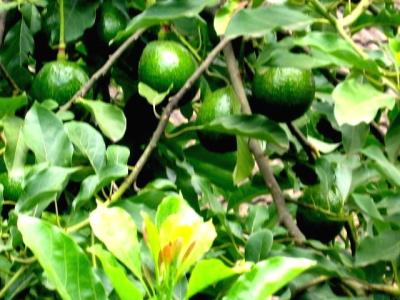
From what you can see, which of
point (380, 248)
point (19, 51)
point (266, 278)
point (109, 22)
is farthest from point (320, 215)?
point (266, 278)

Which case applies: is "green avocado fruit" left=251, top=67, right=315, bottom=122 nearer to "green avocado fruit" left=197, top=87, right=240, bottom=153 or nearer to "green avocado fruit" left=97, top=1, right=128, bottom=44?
"green avocado fruit" left=197, top=87, right=240, bottom=153

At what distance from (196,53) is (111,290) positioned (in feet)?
1.82

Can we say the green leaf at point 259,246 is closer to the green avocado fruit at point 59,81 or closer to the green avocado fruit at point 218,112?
the green avocado fruit at point 218,112

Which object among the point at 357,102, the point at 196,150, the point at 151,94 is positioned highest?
the point at 357,102

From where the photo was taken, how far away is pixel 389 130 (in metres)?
1.21

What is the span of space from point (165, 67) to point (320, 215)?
31 cm

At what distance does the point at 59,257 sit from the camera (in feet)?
2.51

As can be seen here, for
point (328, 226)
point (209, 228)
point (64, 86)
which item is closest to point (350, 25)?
point (328, 226)

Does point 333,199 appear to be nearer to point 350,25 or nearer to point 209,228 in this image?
point 350,25

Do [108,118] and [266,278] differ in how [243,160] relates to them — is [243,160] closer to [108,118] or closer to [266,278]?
[108,118]

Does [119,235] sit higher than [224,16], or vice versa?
[119,235]

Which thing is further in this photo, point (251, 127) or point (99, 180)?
point (251, 127)

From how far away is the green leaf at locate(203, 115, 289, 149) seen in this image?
1240 millimetres

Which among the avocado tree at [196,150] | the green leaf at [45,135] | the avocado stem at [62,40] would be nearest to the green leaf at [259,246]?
the avocado tree at [196,150]
